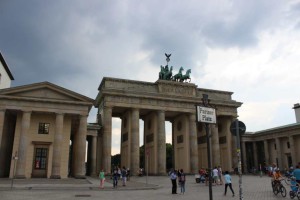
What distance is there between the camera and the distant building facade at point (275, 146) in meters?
56.8

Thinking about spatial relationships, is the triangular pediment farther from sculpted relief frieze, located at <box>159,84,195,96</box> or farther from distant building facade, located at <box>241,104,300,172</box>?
Answer: distant building facade, located at <box>241,104,300,172</box>

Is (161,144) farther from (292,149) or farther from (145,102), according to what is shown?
(292,149)

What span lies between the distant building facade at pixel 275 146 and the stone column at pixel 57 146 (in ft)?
121

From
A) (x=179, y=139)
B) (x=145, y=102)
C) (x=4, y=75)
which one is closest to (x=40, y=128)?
(x=4, y=75)

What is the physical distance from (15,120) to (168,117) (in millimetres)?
31102

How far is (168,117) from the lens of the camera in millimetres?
61188

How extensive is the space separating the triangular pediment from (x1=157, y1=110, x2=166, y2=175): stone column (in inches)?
660

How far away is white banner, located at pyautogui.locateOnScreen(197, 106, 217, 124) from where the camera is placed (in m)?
10.9

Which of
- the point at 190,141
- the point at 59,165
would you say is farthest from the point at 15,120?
the point at 190,141

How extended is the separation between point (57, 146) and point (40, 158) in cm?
356

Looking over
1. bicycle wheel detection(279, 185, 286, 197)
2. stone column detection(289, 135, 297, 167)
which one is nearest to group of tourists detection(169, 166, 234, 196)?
bicycle wheel detection(279, 185, 286, 197)

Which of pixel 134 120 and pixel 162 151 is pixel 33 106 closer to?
pixel 134 120

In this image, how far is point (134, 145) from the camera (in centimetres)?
4847

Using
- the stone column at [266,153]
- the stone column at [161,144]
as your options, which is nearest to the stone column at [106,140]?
the stone column at [161,144]
